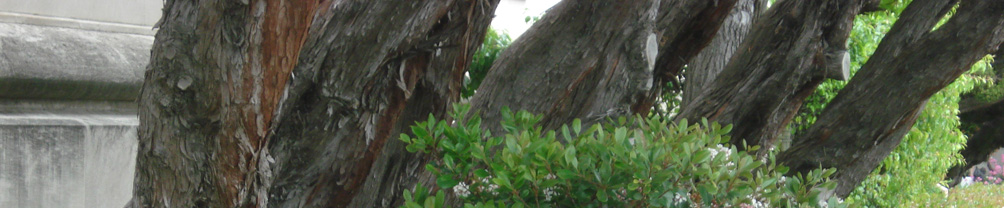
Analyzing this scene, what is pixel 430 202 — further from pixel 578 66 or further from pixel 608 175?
pixel 578 66

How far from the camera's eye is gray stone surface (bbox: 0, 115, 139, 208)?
395cm

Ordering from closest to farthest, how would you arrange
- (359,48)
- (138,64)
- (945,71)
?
(359,48) < (945,71) < (138,64)

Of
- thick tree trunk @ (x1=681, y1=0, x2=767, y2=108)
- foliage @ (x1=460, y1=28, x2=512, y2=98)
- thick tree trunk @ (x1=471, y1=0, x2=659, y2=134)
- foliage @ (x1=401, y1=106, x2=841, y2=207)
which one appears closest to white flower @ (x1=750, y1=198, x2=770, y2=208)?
foliage @ (x1=401, y1=106, x2=841, y2=207)

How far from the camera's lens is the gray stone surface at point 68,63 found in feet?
13.2

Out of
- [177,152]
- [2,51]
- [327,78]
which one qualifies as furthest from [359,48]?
[2,51]

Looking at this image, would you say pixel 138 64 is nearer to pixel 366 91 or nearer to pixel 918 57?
pixel 366 91

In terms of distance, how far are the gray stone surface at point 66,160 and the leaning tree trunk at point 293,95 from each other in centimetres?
186

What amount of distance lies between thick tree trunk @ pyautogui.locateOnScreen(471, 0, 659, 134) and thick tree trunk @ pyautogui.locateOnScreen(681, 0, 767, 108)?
1758 mm

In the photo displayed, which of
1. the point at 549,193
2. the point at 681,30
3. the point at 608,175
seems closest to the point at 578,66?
the point at 681,30

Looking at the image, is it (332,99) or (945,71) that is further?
(945,71)

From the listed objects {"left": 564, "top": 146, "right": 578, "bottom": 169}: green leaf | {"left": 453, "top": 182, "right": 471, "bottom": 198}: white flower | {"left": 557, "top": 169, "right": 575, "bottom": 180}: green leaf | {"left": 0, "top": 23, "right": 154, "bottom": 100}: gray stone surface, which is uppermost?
{"left": 0, "top": 23, "right": 154, "bottom": 100}: gray stone surface

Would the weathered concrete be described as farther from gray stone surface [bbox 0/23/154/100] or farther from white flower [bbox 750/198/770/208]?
white flower [bbox 750/198/770/208]

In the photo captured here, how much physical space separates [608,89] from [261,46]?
158 centimetres

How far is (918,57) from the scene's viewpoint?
391cm
